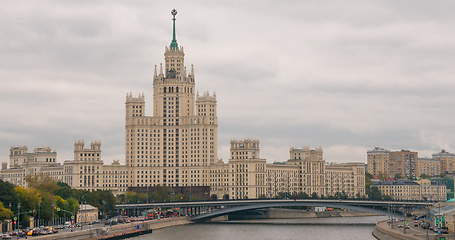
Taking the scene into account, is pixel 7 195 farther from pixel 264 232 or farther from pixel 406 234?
pixel 406 234

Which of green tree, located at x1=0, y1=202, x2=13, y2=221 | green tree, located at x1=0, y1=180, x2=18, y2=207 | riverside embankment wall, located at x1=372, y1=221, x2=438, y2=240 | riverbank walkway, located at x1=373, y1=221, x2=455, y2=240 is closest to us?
riverbank walkway, located at x1=373, y1=221, x2=455, y2=240

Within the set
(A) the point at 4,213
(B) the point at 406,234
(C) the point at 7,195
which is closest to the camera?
(B) the point at 406,234

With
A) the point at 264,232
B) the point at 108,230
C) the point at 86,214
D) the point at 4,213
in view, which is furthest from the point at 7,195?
the point at 264,232

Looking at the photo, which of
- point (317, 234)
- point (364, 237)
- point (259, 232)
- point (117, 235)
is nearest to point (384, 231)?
point (364, 237)

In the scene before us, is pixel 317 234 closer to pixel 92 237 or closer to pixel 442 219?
pixel 442 219

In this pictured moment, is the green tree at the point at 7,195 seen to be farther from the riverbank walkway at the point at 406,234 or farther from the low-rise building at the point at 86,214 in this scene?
the riverbank walkway at the point at 406,234

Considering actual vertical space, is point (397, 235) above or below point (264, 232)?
above

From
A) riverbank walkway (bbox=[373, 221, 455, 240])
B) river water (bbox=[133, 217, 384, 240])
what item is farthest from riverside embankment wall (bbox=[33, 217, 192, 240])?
riverbank walkway (bbox=[373, 221, 455, 240])

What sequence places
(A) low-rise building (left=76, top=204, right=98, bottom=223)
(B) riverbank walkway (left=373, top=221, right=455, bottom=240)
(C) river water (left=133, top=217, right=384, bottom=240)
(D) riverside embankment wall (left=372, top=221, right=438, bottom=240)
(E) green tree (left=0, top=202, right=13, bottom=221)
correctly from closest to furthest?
(B) riverbank walkway (left=373, top=221, right=455, bottom=240) → (D) riverside embankment wall (left=372, top=221, right=438, bottom=240) → (E) green tree (left=0, top=202, right=13, bottom=221) → (C) river water (left=133, top=217, right=384, bottom=240) → (A) low-rise building (left=76, top=204, right=98, bottom=223)

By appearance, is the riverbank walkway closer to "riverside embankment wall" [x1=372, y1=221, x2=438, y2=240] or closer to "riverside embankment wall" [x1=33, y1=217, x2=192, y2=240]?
"riverside embankment wall" [x1=372, y1=221, x2=438, y2=240]

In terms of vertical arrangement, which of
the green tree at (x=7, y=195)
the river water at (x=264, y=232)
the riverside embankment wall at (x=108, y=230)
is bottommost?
the river water at (x=264, y=232)

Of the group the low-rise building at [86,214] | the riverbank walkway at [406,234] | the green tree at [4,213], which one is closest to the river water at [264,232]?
the riverbank walkway at [406,234]

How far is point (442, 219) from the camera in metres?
148

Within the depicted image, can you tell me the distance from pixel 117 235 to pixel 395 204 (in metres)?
70.8
